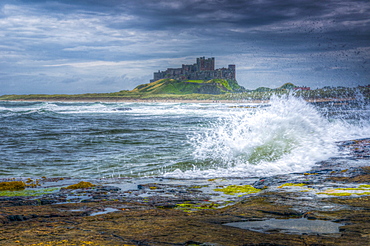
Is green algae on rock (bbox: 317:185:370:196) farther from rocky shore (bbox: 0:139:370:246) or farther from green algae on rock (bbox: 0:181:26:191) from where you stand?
green algae on rock (bbox: 0:181:26:191)

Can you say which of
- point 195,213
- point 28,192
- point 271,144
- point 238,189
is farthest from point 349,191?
point 271,144

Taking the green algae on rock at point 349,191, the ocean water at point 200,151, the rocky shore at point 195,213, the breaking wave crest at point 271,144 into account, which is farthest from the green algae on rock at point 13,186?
the green algae on rock at point 349,191

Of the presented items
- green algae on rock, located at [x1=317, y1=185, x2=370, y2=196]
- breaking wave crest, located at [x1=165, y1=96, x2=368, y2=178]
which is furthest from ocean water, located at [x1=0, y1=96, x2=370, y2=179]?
green algae on rock, located at [x1=317, y1=185, x2=370, y2=196]

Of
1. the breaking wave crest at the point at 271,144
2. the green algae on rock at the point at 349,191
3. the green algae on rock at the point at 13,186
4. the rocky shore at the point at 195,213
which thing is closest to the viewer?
the rocky shore at the point at 195,213

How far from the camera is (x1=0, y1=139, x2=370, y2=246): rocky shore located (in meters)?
2.87

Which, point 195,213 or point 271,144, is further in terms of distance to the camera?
point 271,144

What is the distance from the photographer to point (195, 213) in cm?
403

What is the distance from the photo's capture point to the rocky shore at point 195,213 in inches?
113

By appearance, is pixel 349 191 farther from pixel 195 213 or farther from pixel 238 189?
pixel 195 213

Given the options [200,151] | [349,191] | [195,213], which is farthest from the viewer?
[200,151]

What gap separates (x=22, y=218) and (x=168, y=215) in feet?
5.32

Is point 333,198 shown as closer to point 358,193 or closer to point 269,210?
point 358,193

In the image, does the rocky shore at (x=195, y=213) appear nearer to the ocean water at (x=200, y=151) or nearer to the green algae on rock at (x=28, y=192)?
the green algae on rock at (x=28, y=192)

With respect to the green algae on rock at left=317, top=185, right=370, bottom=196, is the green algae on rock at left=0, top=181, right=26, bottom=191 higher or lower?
lower
